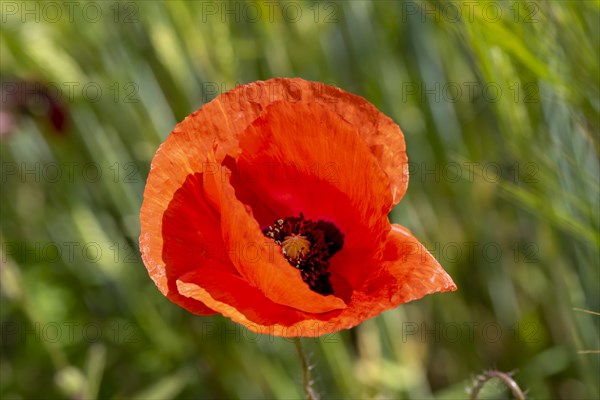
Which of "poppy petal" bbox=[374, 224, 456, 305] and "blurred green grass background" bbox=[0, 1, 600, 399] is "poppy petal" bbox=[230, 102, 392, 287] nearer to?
"poppy petal" bbox=[374, 224, 456, 305]

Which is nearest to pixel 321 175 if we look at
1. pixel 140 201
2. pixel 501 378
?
pixel 501 378

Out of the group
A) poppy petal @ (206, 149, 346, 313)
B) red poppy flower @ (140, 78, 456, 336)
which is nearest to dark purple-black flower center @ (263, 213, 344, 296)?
red poppy flower @ (140, 78, 456, 336)

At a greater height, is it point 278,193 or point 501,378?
point 278,193

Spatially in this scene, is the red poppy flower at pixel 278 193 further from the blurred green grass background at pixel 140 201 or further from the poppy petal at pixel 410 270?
the blurred green grass background at pixel 140 201

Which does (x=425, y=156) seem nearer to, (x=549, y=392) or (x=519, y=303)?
(x=519, y=303)

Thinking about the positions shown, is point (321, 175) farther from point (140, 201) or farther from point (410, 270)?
point (140, 201)

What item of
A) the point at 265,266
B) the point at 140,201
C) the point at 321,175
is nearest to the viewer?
the point at 265,266

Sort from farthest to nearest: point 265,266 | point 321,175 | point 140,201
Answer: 1. point 140,201
2. point 321,175
3. point 265,266
